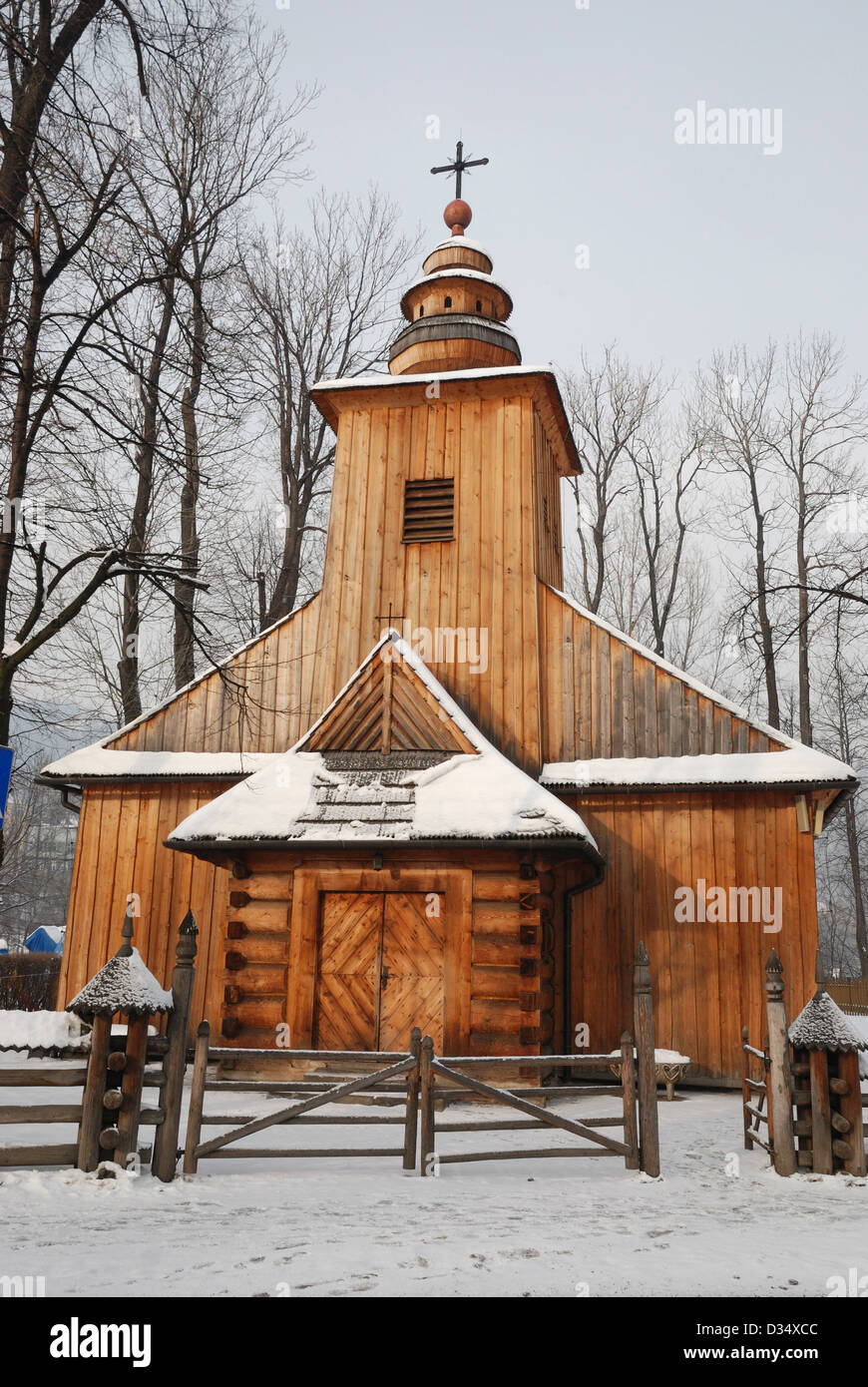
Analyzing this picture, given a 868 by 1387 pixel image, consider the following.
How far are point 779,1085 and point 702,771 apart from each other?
644 cm

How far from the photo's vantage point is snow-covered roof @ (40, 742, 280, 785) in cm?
1549

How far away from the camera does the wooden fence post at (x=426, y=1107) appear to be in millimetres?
7734

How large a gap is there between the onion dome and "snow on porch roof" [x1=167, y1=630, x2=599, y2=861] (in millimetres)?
7189

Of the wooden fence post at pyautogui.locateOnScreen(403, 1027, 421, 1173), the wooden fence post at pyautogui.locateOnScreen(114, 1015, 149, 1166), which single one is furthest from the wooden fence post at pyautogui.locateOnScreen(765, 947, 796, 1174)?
the wooden fence post at pyautogui.locateOnScreen(114, 1015, 149, 1166)

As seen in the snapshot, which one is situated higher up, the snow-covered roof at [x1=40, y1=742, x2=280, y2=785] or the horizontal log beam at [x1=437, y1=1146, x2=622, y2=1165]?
the snow-covered roof at [x1=40, y1=742, x2=280, y2=785]

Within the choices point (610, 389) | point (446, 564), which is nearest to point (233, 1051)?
point (446, 564)

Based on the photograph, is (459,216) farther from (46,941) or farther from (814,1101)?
(46,941)

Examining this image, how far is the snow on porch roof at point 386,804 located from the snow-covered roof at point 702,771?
183 centimetres

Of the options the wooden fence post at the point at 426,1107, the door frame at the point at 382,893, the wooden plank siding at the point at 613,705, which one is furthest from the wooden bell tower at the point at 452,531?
the wooden fence post at the point at 426,1107

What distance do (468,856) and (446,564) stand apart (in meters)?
5.50

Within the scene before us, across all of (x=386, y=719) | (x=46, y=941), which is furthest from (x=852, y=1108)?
(x=46, y=941)

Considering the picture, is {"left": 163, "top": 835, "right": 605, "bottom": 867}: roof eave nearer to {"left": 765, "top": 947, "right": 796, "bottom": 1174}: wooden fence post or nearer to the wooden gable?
the wooden gable

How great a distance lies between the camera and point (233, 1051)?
7.95 m

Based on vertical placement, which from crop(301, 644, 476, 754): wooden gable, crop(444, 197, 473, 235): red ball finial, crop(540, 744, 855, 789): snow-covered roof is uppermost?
crop(444, 197, 473, 235): red ball finial
